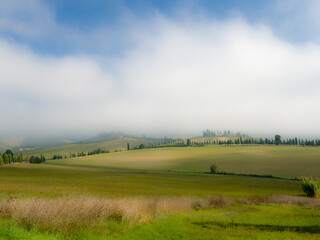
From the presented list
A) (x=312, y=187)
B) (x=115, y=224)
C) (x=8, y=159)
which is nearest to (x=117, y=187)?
(x=312, y=187)

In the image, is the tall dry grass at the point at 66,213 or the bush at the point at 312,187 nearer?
the tall dry grass at the point at 66,213

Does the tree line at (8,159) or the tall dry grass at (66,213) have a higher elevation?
the tall dry grass at (66,213)

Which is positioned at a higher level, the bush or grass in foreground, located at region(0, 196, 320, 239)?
grass in foreground, located at region(0, 196, 320, 239)

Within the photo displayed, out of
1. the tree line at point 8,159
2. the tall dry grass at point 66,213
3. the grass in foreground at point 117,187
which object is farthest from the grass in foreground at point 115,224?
the tree line at point 8,159

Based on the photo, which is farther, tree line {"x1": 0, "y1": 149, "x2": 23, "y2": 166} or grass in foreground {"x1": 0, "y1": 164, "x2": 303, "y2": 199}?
tree line {"x1": 0, "y1": 149, "x2": 23, "y2": 166}

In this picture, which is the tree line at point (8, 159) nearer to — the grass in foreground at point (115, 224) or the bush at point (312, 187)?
the grass in foreground at point (115, 224)

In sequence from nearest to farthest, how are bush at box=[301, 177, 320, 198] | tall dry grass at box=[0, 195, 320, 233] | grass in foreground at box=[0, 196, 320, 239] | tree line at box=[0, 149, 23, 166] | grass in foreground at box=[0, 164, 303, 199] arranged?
1. grass in foreground at box=[0, 196, 320, 239]
2. tall dry grass at box=[0, 195, 320, 233]
3. grass in foreground at box=[0, 164, 303, 199]
4. bush at box=[301, 177, 320, 198]
5. tree line at box=[0, 149, 23, 166]

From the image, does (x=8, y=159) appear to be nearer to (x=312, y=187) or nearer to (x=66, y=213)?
(x=312, y=187)

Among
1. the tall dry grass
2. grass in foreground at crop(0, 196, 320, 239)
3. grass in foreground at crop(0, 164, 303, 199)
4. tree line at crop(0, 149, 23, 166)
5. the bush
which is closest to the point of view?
grass in foreground at crop(0, 196, 320, 239)

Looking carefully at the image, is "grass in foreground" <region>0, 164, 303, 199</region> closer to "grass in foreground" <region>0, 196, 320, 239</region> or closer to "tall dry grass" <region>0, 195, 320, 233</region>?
"tall dry grass" <region>0, 195, 320, 233</region>

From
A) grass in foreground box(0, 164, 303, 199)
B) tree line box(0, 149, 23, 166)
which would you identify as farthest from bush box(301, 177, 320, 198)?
tree line box(0, 149, 23, 166)

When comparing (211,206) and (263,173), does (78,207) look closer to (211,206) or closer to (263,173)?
(211,206)

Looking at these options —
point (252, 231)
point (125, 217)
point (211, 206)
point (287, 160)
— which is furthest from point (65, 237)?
point (287, 160)

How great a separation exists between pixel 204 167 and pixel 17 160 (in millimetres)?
123686
